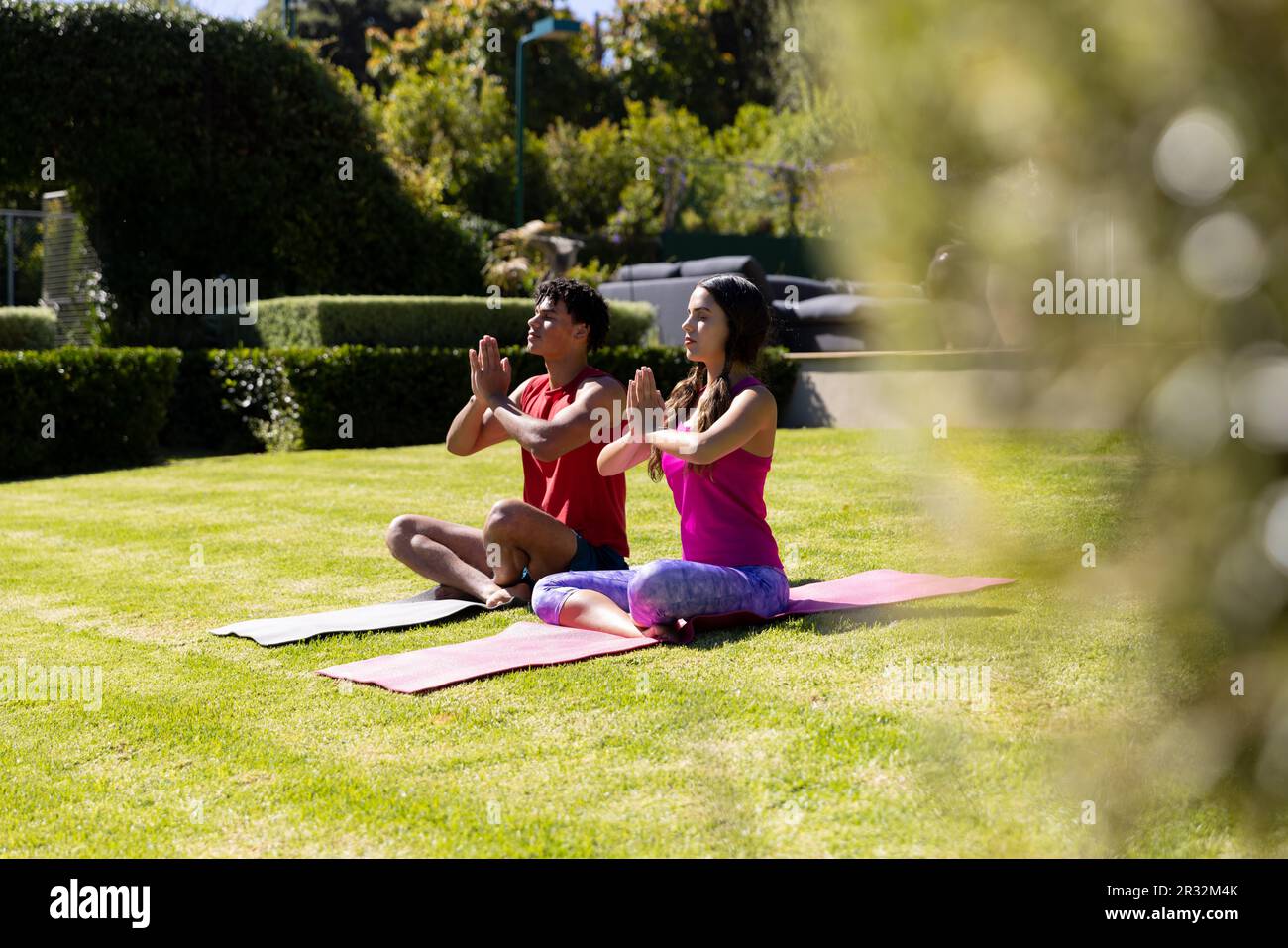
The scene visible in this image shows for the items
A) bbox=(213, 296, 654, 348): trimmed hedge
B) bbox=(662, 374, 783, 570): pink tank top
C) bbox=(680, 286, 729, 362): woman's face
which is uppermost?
bbox=(213, 296, 654, 348): trimmed hedge

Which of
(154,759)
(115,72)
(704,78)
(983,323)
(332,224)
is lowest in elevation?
(154,759)

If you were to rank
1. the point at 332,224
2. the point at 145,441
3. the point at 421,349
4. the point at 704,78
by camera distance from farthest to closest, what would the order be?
1. the point at 704,78
2. the point at 332,224
3. the point at 421,349
4. the point at 145,441

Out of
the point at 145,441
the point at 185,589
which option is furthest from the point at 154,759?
the point at 145,441

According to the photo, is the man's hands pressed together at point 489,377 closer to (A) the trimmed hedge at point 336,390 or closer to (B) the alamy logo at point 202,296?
(A) the trimmed hedge at point 336,390

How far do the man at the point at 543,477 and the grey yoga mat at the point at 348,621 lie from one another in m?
0.22

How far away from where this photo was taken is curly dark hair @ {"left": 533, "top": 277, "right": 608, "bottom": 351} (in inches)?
253

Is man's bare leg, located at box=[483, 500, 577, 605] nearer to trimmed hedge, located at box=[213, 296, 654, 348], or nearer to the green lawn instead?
the green lawn

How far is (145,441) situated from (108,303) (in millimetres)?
5200

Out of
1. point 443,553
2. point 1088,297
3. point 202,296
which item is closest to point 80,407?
point 202,296

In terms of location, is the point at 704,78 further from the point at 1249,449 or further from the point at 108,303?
the point at 1249,449

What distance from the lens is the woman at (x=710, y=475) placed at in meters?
5.48
